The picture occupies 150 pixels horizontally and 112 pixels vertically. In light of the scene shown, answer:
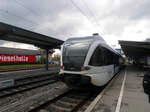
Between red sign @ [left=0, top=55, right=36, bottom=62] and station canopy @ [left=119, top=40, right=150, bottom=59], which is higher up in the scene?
station canopy @ [left=119, top=40, right=150, bottom=59]

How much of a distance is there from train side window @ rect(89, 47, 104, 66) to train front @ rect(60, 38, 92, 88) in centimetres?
38

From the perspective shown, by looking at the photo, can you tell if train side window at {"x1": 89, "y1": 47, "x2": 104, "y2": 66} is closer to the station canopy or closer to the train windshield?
the train windshield

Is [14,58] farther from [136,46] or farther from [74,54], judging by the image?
[136,46]

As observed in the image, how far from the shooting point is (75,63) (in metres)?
5.14

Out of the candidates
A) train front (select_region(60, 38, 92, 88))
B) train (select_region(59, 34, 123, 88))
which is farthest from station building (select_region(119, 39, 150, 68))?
train front (select_region(60, 38, 92, 88))

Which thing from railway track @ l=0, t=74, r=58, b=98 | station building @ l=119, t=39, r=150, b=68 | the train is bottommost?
railway track @ l=0, t=74, r=58, b=98

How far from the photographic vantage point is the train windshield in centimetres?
506

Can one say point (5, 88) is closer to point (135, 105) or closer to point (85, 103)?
point (85, 103)

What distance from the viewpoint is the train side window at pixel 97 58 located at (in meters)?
5.01

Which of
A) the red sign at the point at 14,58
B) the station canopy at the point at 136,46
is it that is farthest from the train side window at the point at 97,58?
the red sign at the point at 14,58

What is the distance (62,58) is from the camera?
5.72 m

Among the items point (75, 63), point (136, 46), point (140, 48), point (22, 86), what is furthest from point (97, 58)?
point (140, 48)

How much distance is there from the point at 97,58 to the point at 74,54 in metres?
1.16

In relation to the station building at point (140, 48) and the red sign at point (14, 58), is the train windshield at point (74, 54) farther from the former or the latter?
the red sign at point (14, 58)
